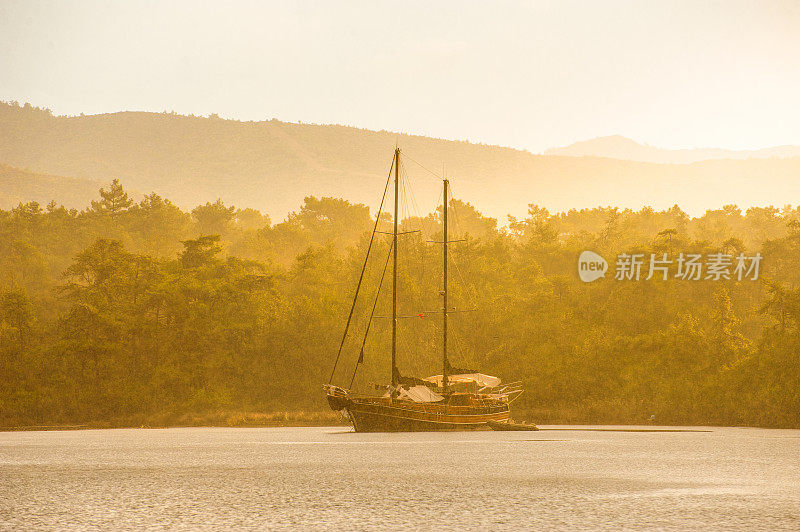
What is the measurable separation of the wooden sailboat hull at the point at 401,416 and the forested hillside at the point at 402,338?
2282 centimetres

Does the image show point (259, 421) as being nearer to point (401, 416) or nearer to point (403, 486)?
point (401, 416)

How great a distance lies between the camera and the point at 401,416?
62000 mm

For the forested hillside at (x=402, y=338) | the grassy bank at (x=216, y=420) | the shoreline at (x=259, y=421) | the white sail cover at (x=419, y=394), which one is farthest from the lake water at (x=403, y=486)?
the forested hillside at (x=402, y=338)

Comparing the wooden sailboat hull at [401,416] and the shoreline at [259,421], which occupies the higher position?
the wooden sailboat hull at [401,416]

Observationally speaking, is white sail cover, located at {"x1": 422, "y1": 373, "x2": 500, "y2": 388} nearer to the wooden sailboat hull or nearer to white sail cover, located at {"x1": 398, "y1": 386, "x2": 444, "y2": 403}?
white sail cover, located at {"x1": 398, "y1": 386, "x2": 444, "y2": 403}

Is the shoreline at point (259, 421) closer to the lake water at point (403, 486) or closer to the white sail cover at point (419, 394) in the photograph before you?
the white sail cover at point (419, 394)

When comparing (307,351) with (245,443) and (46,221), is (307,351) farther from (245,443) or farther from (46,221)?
(46,221)

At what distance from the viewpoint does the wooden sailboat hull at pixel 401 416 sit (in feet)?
202

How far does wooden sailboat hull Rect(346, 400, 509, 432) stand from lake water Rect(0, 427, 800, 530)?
12905 millimetres

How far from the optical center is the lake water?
1997cm

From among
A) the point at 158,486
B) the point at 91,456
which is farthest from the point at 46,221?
the point at 158,486

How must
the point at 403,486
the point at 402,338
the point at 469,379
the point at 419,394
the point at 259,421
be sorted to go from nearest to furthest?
the point at 403,486, the point at 419,394, the point at 469,379, the point at 259,421, the point at 402,338

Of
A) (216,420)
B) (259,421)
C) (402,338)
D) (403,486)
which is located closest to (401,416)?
(259,421)

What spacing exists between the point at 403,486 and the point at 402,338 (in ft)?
223
